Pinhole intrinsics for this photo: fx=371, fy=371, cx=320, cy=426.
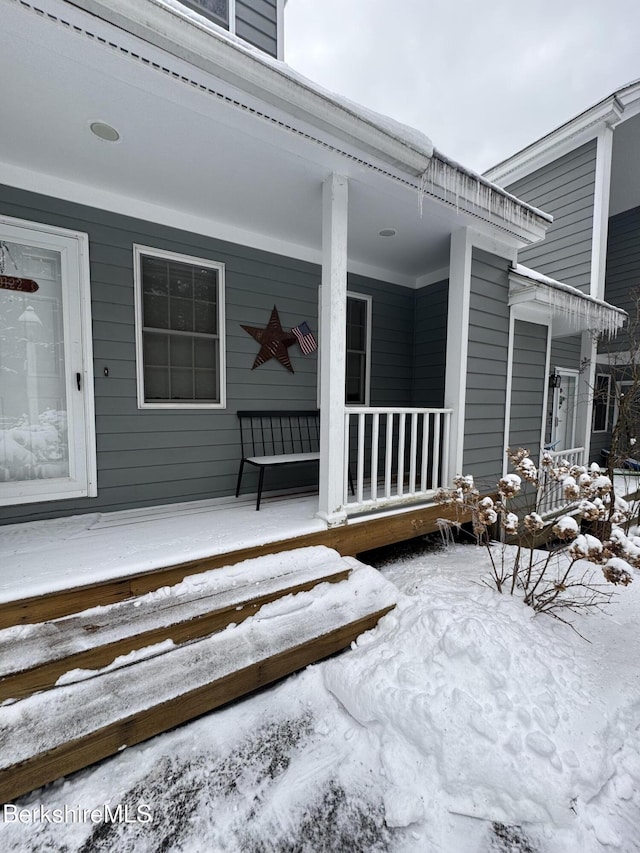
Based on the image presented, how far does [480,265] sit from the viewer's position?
135 inches

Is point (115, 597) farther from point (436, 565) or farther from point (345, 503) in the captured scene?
point (436, 565)

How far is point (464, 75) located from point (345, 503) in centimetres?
1384

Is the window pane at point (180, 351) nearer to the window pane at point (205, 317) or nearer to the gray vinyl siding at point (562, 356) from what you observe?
the window pane at point (205, 317)

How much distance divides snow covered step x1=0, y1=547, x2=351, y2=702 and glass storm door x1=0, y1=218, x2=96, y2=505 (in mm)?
1516

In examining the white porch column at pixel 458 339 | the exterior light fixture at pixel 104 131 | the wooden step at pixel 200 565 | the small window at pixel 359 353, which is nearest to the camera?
the wooden step at pixel 200 565

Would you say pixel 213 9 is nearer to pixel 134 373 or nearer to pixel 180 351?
pixel 180 351

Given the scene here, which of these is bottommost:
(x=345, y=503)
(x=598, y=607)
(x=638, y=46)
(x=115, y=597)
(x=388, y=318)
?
(x=598, y=607)

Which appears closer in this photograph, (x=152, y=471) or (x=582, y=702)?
(x=582, y=702)

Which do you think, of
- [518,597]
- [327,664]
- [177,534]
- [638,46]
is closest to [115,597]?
[177,534]

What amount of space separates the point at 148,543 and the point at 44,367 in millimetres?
1606

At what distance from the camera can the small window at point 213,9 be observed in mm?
3576

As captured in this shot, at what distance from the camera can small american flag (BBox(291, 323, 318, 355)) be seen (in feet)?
12.8

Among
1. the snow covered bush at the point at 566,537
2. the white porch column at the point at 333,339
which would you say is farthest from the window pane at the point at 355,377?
the snow covered bush at the point at 566,537

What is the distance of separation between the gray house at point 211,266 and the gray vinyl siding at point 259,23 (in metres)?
0.02
